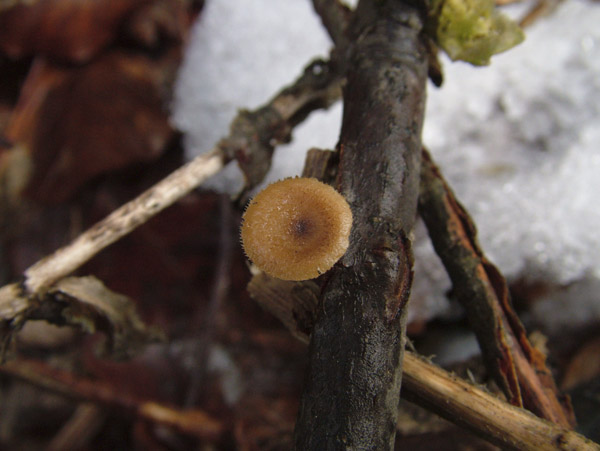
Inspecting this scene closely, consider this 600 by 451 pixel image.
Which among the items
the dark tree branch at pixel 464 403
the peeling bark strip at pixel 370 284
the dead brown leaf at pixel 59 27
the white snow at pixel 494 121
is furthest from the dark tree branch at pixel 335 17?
the dead brown leaf at pixel 59 27

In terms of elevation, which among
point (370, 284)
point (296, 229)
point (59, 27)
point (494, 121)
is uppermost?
point (59, 27)

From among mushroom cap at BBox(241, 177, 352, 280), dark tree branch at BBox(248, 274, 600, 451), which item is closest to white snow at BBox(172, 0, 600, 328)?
dark tree branch at BBox(248, 274, 600, 451)

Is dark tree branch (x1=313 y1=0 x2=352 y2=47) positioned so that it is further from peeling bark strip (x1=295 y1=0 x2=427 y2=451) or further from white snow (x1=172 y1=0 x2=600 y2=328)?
white snow (x1=172 y1=0 x2=600 y2=328)

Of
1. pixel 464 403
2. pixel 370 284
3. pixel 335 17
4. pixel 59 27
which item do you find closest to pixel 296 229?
pixel 370 284

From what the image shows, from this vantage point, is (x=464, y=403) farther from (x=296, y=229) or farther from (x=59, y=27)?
(x=59, y=27)

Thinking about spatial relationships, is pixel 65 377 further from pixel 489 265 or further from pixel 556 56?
pixel 556 56

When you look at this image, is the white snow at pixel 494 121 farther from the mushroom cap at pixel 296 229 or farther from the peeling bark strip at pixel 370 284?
the mushroom cap at pixel 296 229

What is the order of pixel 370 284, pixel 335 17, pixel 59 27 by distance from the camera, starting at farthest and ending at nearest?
1. pixel 59 27
2. pixel 335 17
3. pixel 370 284

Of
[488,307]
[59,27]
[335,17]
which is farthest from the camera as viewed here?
[59,27]
